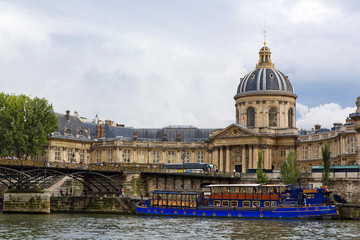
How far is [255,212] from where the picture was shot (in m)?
84.4

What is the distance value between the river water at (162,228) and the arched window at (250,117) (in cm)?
6211

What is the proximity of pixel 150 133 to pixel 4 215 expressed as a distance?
75173 millimetres

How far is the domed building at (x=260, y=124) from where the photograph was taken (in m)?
133

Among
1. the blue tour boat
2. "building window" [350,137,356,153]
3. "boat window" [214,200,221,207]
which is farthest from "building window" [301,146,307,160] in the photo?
"boat window" [214,200,221,207]

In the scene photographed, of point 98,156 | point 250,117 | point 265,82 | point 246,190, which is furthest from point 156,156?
point 246,190

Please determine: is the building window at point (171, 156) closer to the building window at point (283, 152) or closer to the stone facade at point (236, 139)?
the stone facade at point (236, 139)

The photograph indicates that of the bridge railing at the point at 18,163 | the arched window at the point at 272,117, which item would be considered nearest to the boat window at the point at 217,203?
the bridge railing at the point at 18,163

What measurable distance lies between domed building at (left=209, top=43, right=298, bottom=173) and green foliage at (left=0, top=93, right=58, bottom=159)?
38030 millimetres

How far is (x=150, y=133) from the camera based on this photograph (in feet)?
509

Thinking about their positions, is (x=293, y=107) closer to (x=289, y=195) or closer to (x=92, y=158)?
(x=92, y=158)

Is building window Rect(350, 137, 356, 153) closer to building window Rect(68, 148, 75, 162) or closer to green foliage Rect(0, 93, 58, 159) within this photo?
green foliage Rect(0, 93, 58, 159)

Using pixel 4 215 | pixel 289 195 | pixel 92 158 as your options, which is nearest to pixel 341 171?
pixel 289 195

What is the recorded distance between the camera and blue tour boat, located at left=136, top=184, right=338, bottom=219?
83.8m

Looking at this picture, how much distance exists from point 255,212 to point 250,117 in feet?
194
